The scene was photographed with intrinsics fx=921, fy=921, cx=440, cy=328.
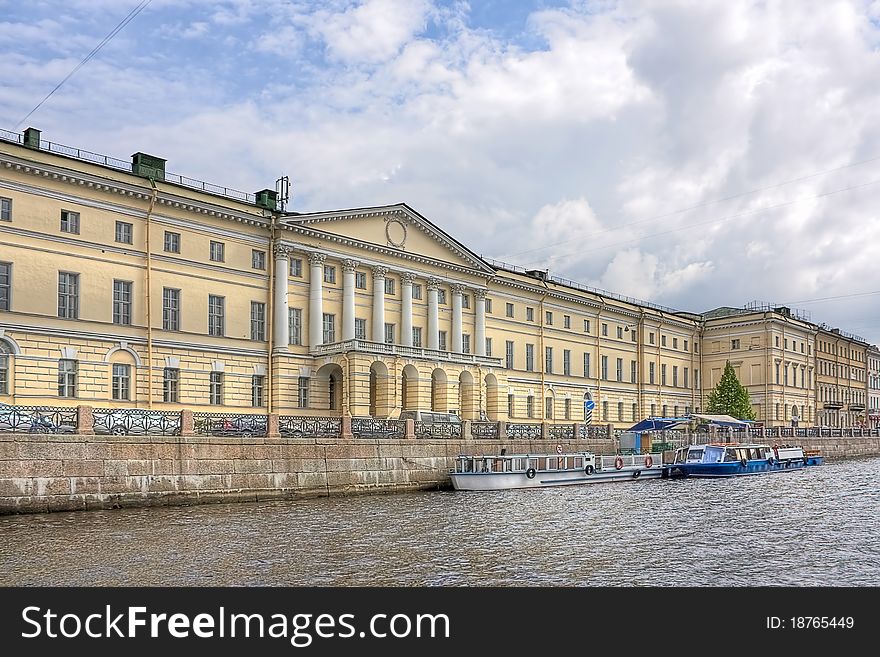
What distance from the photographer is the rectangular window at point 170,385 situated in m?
43.0

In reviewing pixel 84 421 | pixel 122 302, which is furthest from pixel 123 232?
pixel 84 421

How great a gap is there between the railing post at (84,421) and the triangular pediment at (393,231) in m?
20.8

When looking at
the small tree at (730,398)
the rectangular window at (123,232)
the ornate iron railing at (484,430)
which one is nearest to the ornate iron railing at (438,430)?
the ornate iron railing at (484,430)

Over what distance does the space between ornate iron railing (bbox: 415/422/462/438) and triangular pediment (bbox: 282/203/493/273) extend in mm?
13558

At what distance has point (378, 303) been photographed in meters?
53.0

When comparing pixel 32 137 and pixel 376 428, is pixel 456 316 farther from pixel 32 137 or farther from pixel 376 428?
pixel 32 137

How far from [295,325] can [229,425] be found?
16.5 m

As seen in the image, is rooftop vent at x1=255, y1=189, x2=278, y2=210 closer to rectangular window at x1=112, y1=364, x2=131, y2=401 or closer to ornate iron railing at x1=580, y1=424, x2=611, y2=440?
rectangular window at x1=112, y1=364, x2=131, y2=401

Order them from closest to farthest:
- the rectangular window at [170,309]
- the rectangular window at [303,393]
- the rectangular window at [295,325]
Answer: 1. the rectangular window at [170,309]
2. the rectangular window at [303,393]
3. the rectangular window at [295,325]

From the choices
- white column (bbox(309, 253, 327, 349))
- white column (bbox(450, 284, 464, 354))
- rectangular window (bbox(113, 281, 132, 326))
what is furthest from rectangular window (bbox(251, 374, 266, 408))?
white column (bbox(450, 284, 464, 354))

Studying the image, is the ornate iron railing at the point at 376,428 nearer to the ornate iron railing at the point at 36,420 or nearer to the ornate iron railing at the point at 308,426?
the ornate iron railing at the point at 308,426

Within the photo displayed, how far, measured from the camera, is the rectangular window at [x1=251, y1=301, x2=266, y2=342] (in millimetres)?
47625

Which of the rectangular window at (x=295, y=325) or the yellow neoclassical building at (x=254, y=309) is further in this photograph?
the rectangular window at (x=295, y=325)
